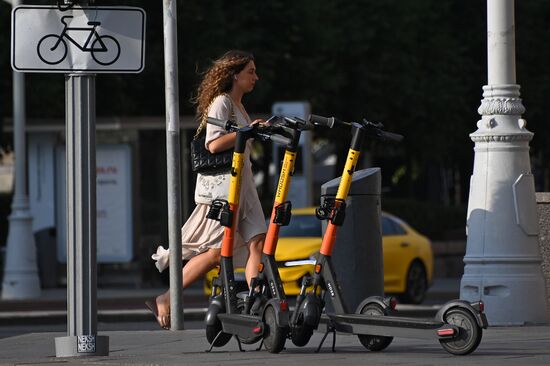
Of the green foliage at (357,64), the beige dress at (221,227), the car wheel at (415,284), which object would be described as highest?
the green foliage at (357,64)

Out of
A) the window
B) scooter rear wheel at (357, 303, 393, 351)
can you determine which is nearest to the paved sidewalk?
scooter rear wheel at (357, 303, 393, 351)

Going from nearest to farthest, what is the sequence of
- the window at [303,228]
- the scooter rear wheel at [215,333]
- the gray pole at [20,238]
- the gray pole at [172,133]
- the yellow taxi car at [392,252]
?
the scooter rear wheel at [215,333]
the gray pole at [172,133]
the yellow taxi car at [392,252]
the window at [303,228]
the gray pole at [20,238]

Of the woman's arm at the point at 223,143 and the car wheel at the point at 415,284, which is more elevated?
the woman's arm at the point at 223,143

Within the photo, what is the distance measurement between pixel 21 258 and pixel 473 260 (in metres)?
12.4

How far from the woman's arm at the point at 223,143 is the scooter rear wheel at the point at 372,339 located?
140cm

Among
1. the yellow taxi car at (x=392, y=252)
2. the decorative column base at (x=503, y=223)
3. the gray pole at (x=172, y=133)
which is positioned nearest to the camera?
the gray pole at (x=172, y=133)

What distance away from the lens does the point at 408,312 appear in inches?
704

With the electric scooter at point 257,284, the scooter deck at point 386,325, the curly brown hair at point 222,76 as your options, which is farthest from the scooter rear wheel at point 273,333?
the curly brown hair at point 222,76

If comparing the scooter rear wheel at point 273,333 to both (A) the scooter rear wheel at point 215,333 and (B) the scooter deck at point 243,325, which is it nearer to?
(B) the scooter deck at point 243,325

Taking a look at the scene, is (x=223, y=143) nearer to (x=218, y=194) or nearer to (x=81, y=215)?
(x=218, y=194)

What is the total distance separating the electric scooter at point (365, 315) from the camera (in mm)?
8367

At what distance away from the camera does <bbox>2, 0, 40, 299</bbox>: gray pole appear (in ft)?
74.0

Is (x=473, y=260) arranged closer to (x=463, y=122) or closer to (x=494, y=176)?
(x=494, y=176)

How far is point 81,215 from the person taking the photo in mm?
9047
